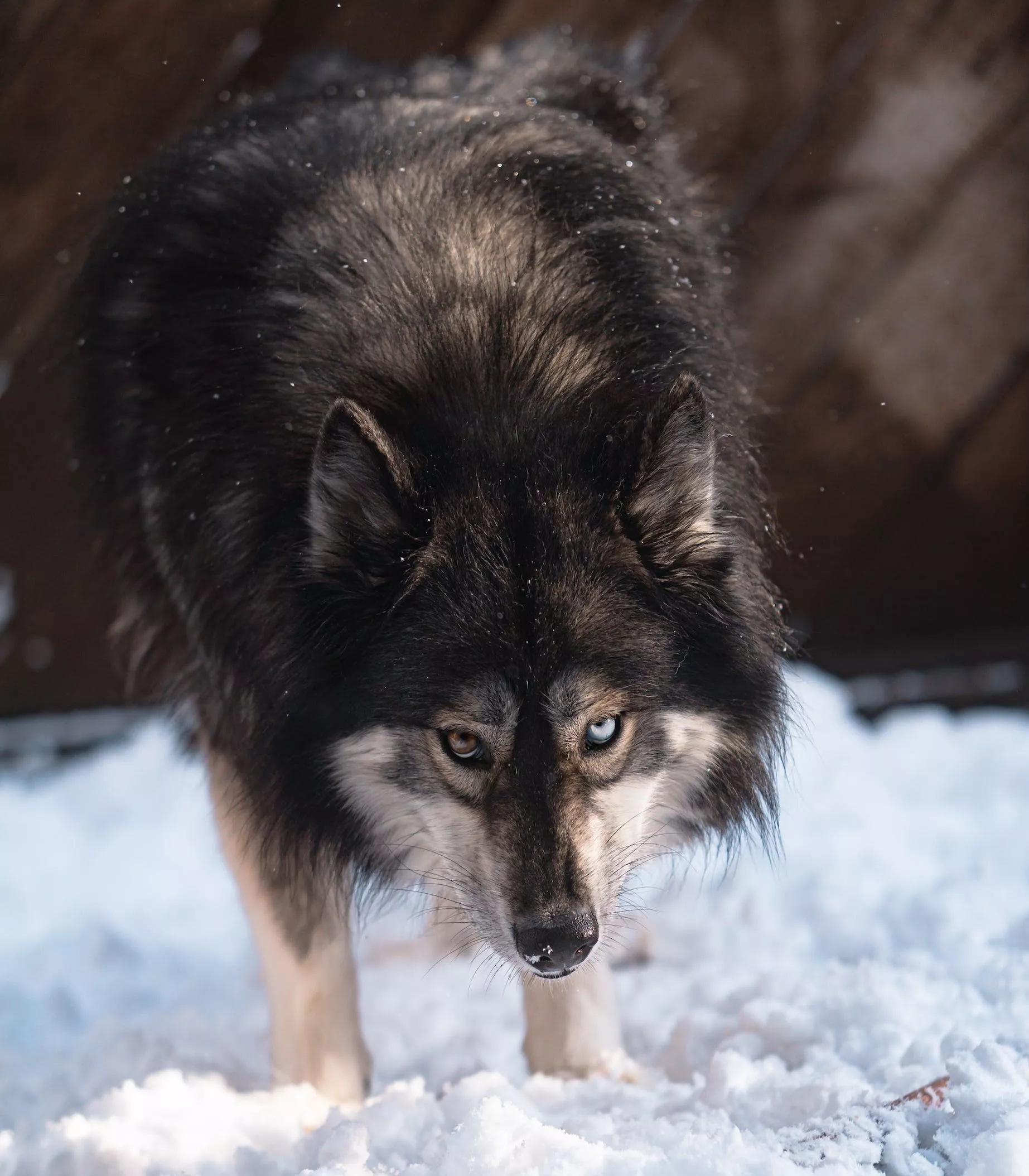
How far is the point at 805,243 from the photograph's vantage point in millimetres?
4148

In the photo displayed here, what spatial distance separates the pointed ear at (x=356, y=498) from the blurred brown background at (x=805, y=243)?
1.54 metres

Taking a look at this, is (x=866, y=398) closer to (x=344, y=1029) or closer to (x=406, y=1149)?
(x=344, y=1029)

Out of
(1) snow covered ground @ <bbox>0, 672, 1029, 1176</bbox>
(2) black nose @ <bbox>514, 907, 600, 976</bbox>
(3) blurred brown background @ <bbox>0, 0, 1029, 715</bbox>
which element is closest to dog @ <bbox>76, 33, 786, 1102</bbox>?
(2) black nose @ <bbox>514, 907, 600, 976</bbox>

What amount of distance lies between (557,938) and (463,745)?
12.8 inches

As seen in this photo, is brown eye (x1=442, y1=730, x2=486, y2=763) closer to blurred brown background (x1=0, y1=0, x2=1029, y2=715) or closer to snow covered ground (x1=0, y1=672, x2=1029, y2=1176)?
snow covered ground (x1=0, y1=672, x2=1029, y2=1176)

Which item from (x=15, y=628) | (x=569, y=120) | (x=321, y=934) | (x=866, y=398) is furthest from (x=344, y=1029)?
(x=866, y=398)

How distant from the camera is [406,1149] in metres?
2.16

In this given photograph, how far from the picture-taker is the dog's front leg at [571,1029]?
104 inches

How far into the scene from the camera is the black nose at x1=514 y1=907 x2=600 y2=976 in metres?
2.13

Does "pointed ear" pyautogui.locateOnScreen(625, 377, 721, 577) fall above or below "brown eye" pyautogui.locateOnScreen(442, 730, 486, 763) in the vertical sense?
above

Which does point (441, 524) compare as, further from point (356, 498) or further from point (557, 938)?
point (557, 938)

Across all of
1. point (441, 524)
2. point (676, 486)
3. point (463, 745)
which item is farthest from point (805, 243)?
point (463, 745)

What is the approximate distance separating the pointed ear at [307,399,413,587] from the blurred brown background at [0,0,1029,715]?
5.04 ft

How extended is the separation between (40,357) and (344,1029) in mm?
2170
